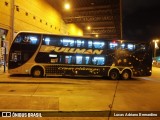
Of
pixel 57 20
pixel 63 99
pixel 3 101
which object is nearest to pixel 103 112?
pixel 63 99

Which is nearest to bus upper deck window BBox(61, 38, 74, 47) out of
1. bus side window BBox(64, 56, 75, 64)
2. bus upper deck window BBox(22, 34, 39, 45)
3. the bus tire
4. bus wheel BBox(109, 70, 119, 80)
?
bus side window BBox(64, 56, 75, 64)

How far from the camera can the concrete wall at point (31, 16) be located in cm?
2448

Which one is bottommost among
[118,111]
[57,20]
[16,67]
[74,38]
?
[118,111]

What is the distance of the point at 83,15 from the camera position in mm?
42219

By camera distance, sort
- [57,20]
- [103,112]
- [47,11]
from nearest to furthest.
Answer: [103,112] < [47,11] < [57,20]

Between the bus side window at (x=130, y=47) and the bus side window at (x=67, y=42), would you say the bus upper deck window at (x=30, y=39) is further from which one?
the bus side window at (x=130, y=47)

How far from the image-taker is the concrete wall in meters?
24.5

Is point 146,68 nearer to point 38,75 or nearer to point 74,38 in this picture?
point 74,38

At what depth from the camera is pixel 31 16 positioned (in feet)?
99.9

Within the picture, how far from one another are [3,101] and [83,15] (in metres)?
34.6

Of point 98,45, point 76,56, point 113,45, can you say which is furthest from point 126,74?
point 76,56

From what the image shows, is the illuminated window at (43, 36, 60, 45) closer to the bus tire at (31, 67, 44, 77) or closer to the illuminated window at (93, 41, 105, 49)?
the bus tire at (31, 67, 44, 77)

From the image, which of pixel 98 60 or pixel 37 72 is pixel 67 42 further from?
pixel 37 72

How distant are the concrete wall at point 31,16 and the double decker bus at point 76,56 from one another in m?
7.34
